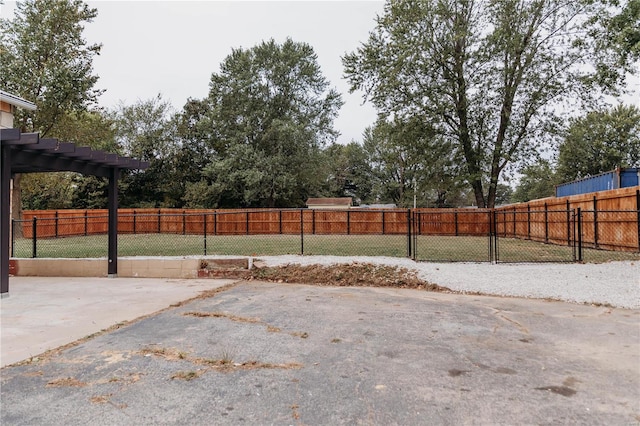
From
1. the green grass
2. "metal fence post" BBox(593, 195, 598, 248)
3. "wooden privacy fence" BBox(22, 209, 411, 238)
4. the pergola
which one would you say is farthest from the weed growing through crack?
"wooden privacy fence" BBox(22, 209, 411, 238)

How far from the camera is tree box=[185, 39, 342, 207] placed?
105 feet

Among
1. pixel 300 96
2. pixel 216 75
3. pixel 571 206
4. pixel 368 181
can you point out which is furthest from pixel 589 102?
pixel 368 181

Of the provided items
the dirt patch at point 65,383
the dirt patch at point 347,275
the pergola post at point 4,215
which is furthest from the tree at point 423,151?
the dirt patch at point 65,383

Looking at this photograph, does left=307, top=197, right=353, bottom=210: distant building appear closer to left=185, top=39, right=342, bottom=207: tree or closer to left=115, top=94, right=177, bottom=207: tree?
left=185, top=39, right=342, bottom=207: tree

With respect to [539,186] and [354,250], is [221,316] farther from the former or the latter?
[539,186]

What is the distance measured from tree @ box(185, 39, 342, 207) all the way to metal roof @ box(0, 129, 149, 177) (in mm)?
21732

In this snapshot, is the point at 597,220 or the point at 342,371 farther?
the point at 597,220

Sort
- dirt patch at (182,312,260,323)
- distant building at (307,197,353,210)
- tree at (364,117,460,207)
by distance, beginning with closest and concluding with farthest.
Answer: dirt patch at (182,312,260,323)
tree at (364,117,460,207)
distant building at (307,197,353,210)

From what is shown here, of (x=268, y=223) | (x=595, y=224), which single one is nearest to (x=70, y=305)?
(x=595, y=224)

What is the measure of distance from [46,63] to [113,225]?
1627 cm

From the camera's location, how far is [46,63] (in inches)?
805

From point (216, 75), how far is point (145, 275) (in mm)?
29223

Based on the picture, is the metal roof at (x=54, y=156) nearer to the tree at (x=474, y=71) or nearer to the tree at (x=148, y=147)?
the tree at (x=474, y=71)

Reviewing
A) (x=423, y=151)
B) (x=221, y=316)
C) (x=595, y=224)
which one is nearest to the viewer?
(x=221, y=316)
